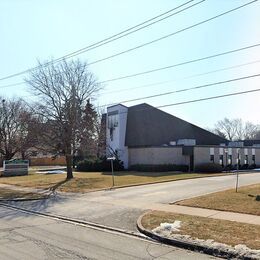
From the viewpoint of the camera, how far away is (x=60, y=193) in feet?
76.2

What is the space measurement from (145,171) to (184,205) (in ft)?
78.5

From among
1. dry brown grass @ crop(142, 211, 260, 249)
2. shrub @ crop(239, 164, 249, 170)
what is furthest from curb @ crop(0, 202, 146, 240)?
shrub @ crop(239, 164, 249, 170)

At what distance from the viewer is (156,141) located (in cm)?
4434

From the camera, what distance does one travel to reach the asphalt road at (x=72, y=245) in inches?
348

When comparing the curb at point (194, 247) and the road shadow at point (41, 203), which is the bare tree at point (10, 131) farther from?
the curb at point (194, 247)

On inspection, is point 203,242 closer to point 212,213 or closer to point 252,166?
point 212,213

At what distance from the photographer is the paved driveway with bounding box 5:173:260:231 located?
14.4m

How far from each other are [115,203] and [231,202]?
16.2 feet

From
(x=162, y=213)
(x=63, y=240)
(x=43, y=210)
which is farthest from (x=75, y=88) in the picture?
(x=63, y=240)

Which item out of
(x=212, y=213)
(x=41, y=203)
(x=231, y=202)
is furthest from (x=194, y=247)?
(x=41, y=203)

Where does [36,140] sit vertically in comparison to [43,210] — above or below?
above

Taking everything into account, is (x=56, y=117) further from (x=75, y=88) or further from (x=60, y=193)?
(x=60, y=193)

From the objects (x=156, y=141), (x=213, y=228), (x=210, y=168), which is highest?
(x=156, y=141)

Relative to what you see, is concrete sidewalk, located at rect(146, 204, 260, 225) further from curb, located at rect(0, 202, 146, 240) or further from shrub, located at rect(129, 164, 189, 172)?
shrub, located at rect(129, 164, 189, 172)
